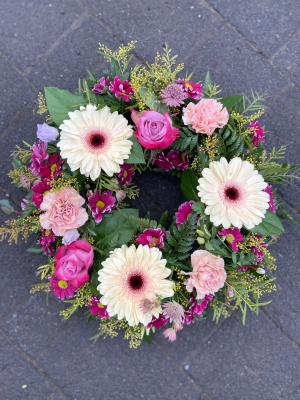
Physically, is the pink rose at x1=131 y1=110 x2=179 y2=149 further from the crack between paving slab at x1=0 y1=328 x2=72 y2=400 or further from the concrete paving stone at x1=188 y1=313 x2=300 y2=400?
the crack between paving slab at x1=0 y1=328 x2=72 y2=400

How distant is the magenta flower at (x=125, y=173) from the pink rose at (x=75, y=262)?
219mm

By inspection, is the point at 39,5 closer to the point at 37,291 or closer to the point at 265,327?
the point at 37,291

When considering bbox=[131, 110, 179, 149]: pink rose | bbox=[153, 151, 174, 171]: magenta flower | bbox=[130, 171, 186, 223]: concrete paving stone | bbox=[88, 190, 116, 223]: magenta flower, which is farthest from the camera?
bbox=[130, 171, 186, 223]: concrete paving stone

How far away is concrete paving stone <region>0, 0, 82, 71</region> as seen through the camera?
1.39 m

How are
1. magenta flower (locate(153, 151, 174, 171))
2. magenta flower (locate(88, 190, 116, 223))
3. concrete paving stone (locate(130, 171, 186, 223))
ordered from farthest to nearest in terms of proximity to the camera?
concrete paving stone (locate(130, 171, 186, 223))
magenta flower (locate(153, 151, 174, 171))
magenta flower (locate(88, 190, 116, 223))

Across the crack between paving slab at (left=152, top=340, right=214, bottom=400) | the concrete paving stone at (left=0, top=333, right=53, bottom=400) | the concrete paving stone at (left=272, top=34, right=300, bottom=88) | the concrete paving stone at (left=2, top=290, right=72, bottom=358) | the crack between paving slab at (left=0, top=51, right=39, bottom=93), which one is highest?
the concrete paving stone at (left=272, top=34, right=300, bottom=88)

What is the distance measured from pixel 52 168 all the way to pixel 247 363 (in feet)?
3.15

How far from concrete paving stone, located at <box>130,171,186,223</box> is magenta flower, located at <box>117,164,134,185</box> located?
0.21 meters

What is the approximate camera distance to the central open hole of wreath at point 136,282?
3.28 feet

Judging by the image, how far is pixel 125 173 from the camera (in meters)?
1.13

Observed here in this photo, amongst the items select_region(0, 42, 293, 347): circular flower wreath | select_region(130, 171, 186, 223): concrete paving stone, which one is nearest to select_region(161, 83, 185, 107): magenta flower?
select_region(0, 42, 293, 347): circular flower wreath

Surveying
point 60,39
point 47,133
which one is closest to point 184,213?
point 47,133

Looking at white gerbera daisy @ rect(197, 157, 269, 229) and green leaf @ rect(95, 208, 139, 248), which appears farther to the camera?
green leaf @ rect(95, 208, 139, 248)

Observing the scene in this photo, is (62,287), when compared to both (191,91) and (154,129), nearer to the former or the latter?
(154,129)
